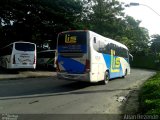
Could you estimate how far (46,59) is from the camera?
95.0ft

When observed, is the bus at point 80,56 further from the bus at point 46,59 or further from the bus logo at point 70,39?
the bus at point 46,59

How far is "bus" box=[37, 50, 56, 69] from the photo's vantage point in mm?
28203

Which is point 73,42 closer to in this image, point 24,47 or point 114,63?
point 114,63

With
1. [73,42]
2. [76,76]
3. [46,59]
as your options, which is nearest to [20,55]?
[46,59]

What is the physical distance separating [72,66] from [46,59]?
13.5 m

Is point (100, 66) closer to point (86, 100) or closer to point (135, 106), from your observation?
point (86, 100)

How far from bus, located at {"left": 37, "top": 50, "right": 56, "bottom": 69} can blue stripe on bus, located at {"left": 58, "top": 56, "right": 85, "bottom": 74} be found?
39.3ft

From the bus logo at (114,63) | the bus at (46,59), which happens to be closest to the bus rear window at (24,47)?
the bus at (46,59)

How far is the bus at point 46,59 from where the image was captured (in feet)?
92.5

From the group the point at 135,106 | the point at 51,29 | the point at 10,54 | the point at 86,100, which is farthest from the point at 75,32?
the point at 51,29

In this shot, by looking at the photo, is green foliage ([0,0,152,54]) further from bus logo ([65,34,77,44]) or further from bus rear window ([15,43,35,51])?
bus logo ([65,34,77,44])

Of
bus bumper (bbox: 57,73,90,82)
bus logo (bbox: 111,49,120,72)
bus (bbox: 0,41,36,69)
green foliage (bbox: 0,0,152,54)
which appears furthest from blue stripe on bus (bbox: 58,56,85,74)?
green foliage (bbox: 0,0,152,54)

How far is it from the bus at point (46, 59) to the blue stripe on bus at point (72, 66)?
11970mm

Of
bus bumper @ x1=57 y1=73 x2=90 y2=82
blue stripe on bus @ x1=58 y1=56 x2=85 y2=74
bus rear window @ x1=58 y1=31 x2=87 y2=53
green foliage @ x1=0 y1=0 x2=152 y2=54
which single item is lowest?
bus bumper @ x1=57 y1=73 x2=90 y2=82
